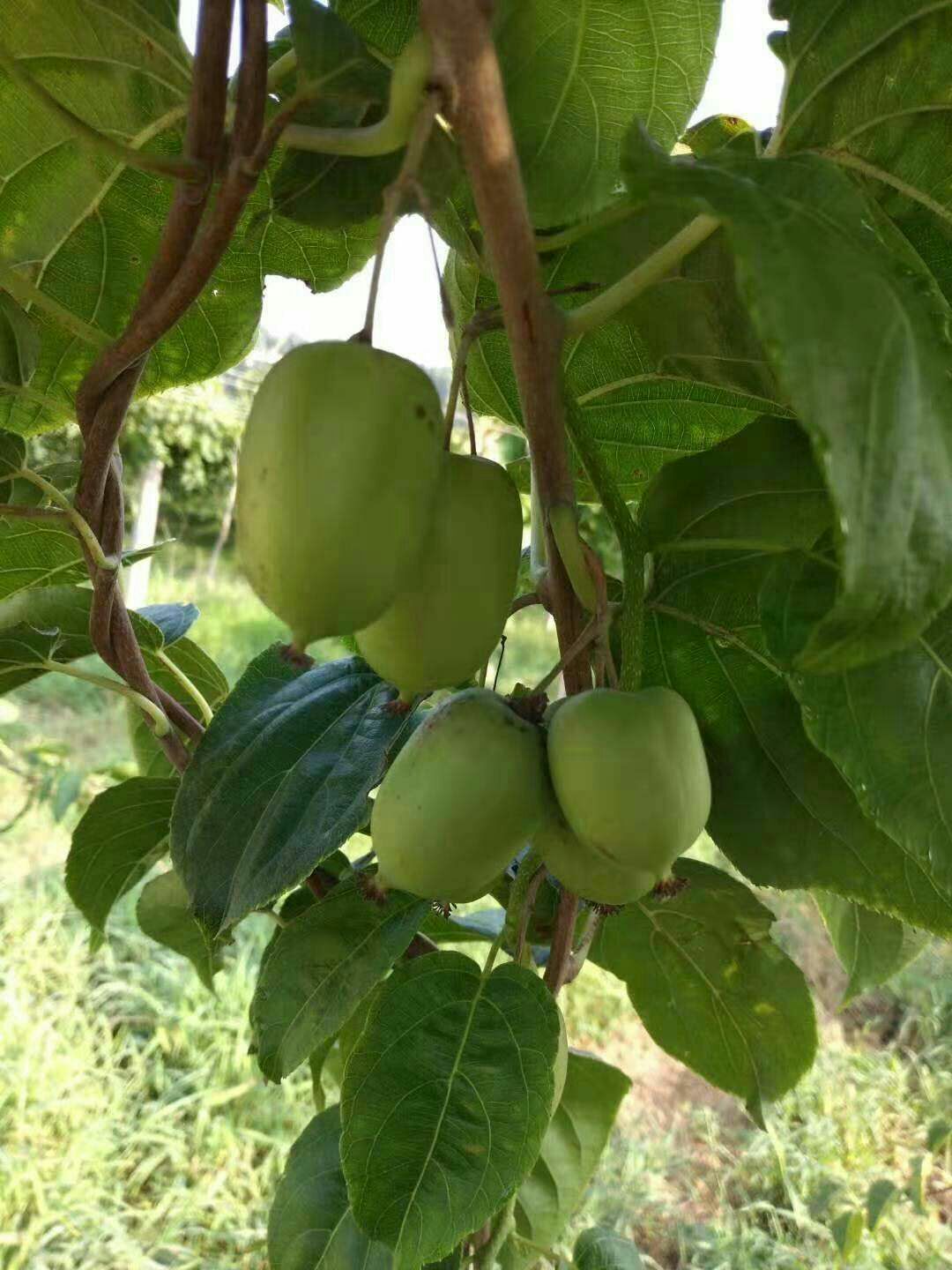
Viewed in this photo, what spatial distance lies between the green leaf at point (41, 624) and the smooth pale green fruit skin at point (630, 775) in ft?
1.41

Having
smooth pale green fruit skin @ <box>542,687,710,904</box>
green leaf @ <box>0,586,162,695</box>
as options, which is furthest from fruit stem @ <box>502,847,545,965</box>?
green leaf @ <box>0,586,162,695</box>

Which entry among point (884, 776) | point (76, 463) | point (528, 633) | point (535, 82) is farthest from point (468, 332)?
point (528, 633)

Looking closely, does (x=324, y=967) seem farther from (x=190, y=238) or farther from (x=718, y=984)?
(x=190, y=238)

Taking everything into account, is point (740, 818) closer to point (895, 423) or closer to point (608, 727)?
point (608, 727)

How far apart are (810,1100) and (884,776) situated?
261cm

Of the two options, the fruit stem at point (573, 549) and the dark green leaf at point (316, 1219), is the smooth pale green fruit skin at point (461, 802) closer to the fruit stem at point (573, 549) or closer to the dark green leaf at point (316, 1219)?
the fruit stem at point (573, 549)

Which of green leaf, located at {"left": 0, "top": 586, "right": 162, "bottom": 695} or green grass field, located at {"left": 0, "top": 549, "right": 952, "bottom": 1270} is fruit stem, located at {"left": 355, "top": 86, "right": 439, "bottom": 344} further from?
green grass field, located at {"left": 0, "top": 549, "right": 952, "bottom": 1270}

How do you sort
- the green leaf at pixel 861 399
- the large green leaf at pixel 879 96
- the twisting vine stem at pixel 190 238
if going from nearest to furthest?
the green leaf at pixel 861 399, the twisting vine stem at pixel 190 238, the large green leaf at pixel 879 96

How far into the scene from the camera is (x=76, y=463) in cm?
86

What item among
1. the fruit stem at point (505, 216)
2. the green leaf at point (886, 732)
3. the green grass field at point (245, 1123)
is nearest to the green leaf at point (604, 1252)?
the green leaf at point (886, 732)

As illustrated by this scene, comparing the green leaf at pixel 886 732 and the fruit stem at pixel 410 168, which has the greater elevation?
the fruit stem at pixel 410 168

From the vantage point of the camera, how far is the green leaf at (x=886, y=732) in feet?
1.52

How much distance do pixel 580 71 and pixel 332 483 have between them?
1.07 feet

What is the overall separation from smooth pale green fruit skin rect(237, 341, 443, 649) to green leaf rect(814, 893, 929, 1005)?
583mm
